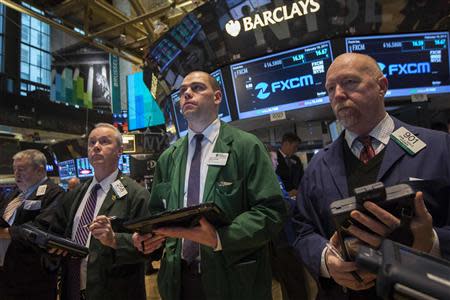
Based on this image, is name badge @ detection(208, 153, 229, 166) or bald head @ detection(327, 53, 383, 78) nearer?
bald head @ detection(327, 53, 383, 78)

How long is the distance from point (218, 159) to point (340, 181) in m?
0.64

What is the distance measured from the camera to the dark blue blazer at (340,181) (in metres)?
1.27

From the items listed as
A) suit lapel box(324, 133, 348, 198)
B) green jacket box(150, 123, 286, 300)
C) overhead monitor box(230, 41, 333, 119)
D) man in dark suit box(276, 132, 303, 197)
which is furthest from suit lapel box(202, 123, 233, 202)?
man in dark suit box(276, 132, 303, 197)

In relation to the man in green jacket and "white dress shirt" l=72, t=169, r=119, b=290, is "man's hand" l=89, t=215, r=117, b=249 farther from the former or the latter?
"white dress shirt" l=72, t=169, r=119, b=290

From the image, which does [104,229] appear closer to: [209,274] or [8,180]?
[209,274]

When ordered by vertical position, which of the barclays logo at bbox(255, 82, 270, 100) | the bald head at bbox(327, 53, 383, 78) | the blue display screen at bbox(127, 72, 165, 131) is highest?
the blue display screen at bbox(127, 72, 165, 131)

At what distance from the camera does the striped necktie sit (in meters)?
3.10

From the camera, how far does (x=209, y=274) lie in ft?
5.22

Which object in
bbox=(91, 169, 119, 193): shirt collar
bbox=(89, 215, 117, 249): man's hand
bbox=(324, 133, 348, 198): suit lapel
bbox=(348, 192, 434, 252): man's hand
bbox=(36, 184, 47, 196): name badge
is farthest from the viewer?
bbox=(36, 184, 47, 196): name badge

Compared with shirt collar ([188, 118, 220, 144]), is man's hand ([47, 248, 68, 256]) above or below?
below

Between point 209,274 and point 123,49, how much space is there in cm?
571

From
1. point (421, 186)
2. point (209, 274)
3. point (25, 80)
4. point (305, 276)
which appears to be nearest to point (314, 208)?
point (421, 186)

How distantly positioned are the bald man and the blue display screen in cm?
735

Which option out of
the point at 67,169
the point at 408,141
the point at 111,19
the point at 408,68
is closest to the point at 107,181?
the point at 408,141
